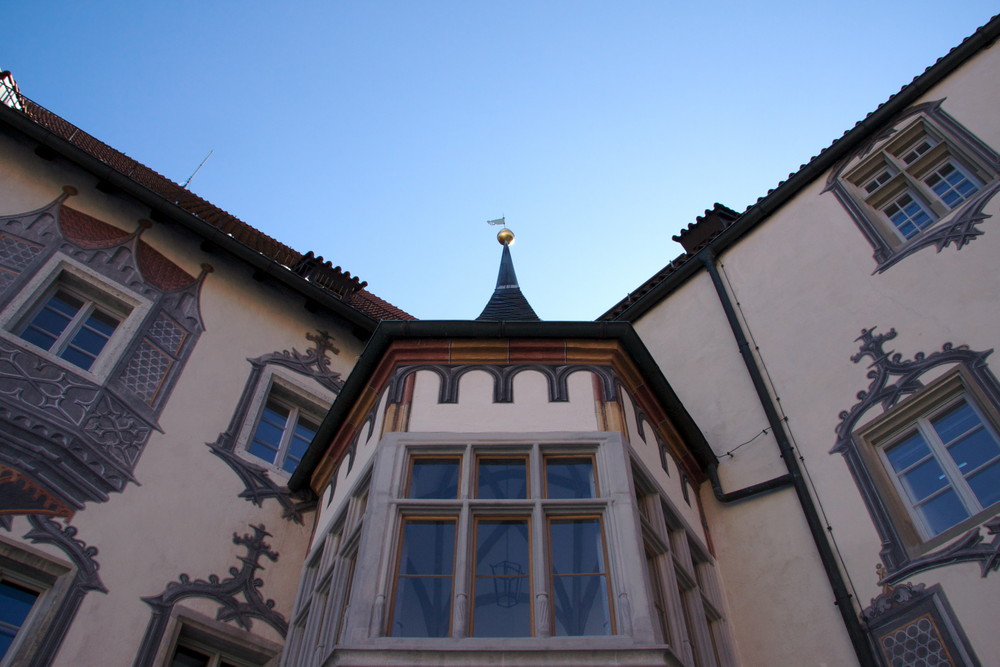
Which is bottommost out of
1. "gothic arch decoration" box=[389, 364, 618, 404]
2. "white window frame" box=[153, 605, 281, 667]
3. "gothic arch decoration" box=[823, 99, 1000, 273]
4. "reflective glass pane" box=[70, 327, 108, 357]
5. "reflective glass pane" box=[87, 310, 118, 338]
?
"white window frame" box=[153, 605, 281, 667]

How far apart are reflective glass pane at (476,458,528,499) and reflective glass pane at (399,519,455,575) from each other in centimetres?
47

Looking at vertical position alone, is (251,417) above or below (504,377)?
above

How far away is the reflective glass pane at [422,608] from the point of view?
19.9 feet

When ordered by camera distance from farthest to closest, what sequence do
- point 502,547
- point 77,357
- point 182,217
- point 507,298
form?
point 507,298 → point 182,217 → point 77,357 → point 502,547

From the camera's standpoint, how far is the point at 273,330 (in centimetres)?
1075

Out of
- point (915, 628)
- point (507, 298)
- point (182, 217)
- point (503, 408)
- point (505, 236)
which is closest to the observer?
point (915, 628)

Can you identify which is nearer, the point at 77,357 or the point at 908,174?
the point at 77,357

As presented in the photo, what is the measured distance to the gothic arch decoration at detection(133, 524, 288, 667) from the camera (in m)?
7.20

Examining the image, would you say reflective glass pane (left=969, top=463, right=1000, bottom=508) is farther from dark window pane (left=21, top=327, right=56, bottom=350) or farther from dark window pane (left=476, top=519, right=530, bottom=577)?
dark window pane (left=21, top=327, right=56, bottom=350)

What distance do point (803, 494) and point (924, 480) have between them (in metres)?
1.11

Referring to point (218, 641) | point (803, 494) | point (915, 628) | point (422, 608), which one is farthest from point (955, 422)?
point (218, 641)

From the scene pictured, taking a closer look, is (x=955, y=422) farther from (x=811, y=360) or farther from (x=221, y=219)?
(x=221, y=219)

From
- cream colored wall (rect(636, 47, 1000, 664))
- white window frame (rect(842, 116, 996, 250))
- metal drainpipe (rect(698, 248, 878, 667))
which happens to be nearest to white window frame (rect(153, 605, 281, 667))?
cream colored wall (rect(636, 47, 1000, 664))

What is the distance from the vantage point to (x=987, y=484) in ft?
22.4
